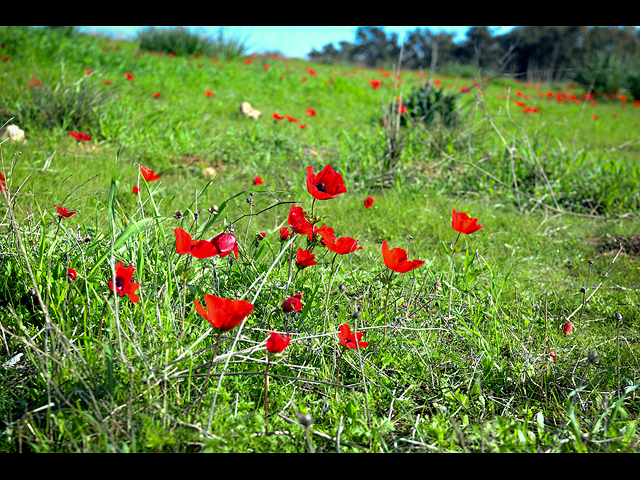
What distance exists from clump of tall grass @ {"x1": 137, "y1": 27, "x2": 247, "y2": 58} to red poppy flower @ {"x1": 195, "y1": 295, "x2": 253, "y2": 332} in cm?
1143

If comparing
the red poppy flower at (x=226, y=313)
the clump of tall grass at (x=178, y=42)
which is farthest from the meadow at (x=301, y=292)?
the clump of tall grass at (x=178, y=42)

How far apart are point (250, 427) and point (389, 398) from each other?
498 mm

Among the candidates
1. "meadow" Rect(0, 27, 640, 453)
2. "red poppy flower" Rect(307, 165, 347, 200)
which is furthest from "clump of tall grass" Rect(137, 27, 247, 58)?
"red poppy flower" Rect(307, 165, 347, 200)

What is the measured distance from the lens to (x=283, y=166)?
13.6ft

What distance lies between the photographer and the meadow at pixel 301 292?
129cm

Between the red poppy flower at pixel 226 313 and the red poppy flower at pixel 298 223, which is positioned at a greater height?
the red poppy flower at pixel 298 223

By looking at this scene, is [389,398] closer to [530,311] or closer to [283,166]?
[530,311]

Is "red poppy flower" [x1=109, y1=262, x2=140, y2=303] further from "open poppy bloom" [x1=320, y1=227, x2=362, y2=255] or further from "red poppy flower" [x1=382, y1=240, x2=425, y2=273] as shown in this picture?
"red poppy flower" [x1=382, y1=240, x2=425, y2=273]

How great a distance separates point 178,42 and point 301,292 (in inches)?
440

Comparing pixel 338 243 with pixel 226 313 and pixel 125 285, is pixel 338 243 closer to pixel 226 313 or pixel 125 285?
pixel 226 313

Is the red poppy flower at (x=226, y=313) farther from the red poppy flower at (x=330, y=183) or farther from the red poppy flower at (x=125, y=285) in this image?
the red poppy flower at (x=330, y=183)

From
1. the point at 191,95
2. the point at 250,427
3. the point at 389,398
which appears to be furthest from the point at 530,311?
the point at 191,95

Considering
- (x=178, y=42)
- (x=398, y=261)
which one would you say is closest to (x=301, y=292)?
(x=398, y=261)

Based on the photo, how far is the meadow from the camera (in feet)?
4.22
